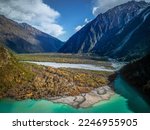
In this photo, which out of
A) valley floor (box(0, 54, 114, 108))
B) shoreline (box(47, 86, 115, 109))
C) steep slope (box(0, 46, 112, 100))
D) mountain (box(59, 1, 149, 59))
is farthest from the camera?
mountain (box(59, 1, 149, 59))

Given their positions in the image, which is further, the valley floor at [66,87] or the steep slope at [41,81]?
the steep slope at [41,81]

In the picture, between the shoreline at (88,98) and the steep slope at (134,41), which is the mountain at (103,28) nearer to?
the steep slope at (134,41)

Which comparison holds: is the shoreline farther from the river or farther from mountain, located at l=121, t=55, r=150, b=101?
mountain, located at l=121, t=55, r=150, b=101

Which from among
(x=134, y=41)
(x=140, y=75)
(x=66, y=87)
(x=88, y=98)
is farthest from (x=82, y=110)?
(x=134, y=41)

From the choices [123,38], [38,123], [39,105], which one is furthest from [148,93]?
[123,38]

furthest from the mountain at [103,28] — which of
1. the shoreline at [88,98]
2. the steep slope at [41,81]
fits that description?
the shoreline at [88,98]

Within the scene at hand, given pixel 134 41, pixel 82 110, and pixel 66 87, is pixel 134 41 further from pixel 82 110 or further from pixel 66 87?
pixel 82 110

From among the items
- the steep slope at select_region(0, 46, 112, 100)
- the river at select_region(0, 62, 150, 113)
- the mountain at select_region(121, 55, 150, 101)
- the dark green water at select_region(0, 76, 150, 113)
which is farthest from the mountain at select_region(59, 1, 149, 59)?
the dark green water at select_region(0, 76, 150, 113)

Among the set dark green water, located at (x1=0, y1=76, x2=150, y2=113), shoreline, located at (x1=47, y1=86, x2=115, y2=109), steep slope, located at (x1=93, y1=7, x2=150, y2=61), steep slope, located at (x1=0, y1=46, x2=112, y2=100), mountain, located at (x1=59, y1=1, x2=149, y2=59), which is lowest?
dark green water, located at (x1=0, y1=76, x2=150, y2=113)
